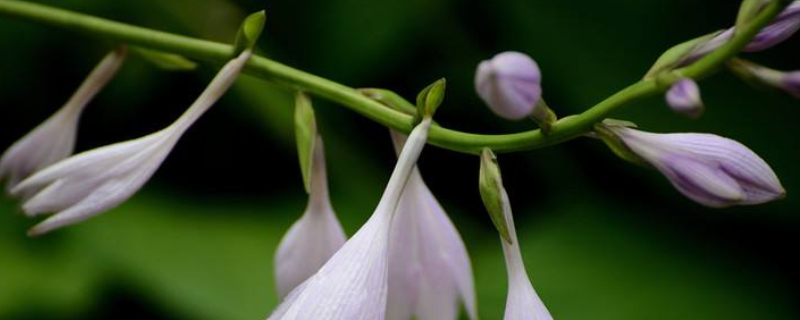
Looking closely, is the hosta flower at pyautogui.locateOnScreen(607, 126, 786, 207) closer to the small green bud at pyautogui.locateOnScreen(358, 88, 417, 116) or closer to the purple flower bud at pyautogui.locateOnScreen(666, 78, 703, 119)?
the purple flower bud at pyautogui.locateOnScreen(666, 78, 703, 119)

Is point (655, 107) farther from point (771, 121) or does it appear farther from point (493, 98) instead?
point (493, 98)

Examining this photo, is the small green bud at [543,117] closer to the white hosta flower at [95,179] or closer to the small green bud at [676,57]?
the small green bud at [676,57]

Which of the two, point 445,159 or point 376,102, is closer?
point 376,102

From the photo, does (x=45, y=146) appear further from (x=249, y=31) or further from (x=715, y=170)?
(x=715, y=170)

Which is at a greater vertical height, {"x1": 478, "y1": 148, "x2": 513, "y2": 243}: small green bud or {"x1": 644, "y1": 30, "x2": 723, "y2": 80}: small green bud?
{"x1": 644, "y1": 30, "x2": 723, "y2": 80}: small green bud

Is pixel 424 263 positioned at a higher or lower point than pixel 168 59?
lower

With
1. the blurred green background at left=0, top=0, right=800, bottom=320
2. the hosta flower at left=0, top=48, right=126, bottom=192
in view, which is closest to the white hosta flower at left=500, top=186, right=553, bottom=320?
the hosta flower at left=0, top=48, right=126, bottom=192

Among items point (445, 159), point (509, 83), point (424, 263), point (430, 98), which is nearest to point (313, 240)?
point (424, 263)

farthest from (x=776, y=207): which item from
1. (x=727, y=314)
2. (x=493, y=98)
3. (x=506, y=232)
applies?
(x=493, y=98)
